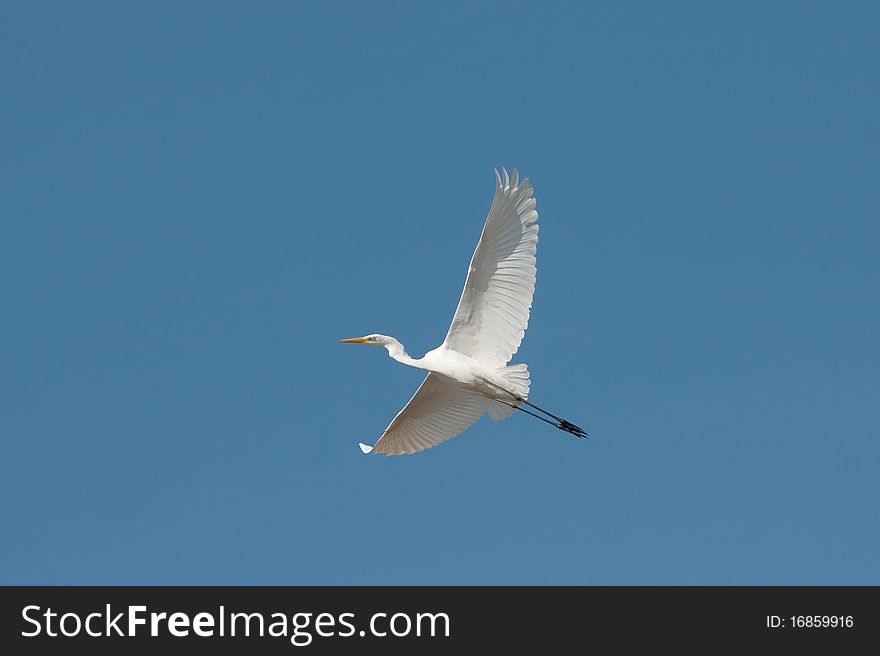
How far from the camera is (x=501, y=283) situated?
2377 cm

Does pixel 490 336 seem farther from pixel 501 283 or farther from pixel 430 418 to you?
pixel 430 418

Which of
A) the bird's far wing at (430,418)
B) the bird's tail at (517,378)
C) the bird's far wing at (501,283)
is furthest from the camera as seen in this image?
the bird's far wing at (430,418)

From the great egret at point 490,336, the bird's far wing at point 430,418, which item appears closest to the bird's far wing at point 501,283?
the great egret at point 490,336

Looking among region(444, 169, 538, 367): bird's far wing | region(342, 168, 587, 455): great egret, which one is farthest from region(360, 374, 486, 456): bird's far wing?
region(444, 169, 538, 367): bird's far wing

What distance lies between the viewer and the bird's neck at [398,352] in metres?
25.2

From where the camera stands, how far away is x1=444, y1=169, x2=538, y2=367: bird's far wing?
2317 cm

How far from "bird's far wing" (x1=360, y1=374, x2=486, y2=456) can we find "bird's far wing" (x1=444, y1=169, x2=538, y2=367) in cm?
142

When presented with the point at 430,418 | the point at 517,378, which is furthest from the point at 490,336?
the point at 430,418

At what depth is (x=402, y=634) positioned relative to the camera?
2119cm

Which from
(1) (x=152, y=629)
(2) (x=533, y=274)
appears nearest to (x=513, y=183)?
(2) (x=533, y=274)

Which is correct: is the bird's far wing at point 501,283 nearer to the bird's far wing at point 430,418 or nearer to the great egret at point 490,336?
the great egret at point 490,336

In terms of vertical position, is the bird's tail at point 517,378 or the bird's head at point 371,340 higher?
the bird's head at point 371,340

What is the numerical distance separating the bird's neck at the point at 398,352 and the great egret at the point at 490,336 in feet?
0.05

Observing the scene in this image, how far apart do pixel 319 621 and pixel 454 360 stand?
4.99m
